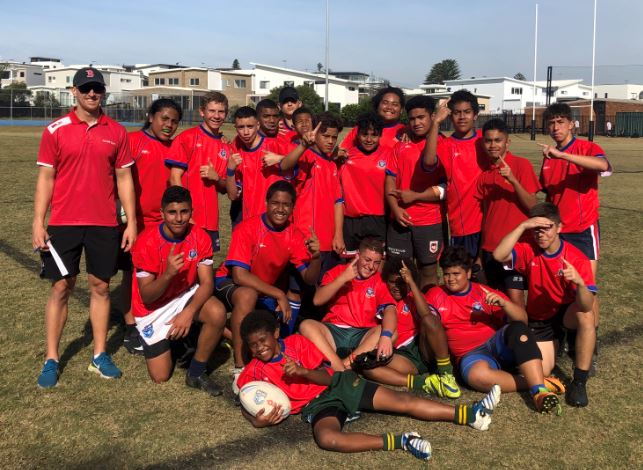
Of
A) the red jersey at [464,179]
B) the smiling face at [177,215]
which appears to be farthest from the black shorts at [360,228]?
the smiling face at [177,215]

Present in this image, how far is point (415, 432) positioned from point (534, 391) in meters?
0.96

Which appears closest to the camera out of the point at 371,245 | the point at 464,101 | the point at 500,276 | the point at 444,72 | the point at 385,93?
the point at 371,245

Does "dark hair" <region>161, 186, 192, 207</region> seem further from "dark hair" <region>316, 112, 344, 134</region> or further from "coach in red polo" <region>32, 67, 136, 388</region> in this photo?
"dark hair" <region>316, 112, 344, 134</region>

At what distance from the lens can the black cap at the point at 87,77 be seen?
14.1 feet

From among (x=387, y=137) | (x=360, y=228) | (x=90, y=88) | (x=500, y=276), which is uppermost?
(x=90, y=88)

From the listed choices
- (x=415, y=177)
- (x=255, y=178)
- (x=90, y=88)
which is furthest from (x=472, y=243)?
(x=90, y=88)

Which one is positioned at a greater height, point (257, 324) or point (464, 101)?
point (464, 101)

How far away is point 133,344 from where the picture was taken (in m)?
5.02

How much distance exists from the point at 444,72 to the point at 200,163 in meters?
133

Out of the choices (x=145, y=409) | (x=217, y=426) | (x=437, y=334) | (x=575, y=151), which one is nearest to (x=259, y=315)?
(x=217, y=426)

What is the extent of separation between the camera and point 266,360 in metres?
3.99

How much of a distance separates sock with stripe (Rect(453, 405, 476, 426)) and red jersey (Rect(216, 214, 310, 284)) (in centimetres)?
164

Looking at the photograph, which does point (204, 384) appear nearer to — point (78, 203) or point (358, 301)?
point (358, 301)

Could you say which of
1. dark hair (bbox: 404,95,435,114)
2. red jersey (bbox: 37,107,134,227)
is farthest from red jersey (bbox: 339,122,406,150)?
red jersey (bbox: 37,107,134,227)
